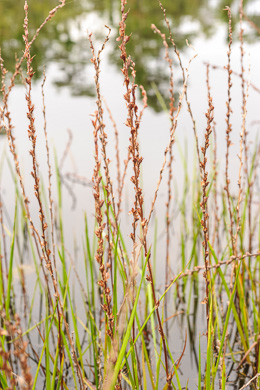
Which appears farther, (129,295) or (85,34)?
(85,34)

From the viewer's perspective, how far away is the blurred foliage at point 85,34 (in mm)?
10586

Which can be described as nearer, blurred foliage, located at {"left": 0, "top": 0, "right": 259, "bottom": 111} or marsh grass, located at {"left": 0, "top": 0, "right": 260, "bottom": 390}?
marsh grass, located at {"left": 0, "top": 0, "right": 260, "bottom": 390}

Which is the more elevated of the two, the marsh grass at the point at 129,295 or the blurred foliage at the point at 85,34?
the blurred foliage at the point at 85,34

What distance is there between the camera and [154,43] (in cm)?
1339

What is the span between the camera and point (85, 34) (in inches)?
504

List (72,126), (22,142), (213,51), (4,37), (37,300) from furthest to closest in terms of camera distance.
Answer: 1. (4,37)
2. (213,51)
3. (72,126)
4. (22,142)
5. (37,300)

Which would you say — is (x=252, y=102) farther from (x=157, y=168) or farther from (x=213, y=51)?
(x=213, y=51)

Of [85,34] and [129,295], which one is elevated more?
[85,34]

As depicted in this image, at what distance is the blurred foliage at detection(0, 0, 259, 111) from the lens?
1059cm

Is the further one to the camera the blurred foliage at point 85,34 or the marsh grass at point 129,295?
the blurred foliage at point 85,34

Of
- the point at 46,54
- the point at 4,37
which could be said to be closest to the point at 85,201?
the point at 46,54

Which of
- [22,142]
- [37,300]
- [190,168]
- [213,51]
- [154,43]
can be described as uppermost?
[154,43]

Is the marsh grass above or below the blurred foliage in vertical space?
below

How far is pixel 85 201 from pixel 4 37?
975 centimetres
